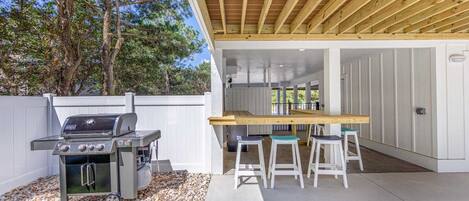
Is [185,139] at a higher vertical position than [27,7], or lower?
lower

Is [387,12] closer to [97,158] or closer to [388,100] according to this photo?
[388,100]

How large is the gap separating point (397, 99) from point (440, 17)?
7.29 ft

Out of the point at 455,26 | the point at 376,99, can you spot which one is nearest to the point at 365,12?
the point at 455,26

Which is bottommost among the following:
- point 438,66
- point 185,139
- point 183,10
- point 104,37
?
point 185,139

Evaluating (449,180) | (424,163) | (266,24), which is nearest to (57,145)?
(266,24)

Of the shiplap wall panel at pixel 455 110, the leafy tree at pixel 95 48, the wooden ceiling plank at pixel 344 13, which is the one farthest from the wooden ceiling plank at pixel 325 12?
the leafy tree at pixel 95 48

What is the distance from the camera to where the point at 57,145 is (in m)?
3.09

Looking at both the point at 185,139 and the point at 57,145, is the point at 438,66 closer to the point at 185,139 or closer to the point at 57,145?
the point at 185,139

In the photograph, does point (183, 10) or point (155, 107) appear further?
point (183, 10)

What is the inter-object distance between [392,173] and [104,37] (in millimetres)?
8074

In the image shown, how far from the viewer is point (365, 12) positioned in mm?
3605

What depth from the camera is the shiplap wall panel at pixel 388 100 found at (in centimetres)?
584

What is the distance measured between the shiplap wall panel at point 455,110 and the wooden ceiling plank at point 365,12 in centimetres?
188

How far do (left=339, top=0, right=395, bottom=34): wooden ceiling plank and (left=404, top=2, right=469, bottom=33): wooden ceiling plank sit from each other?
992 mm
